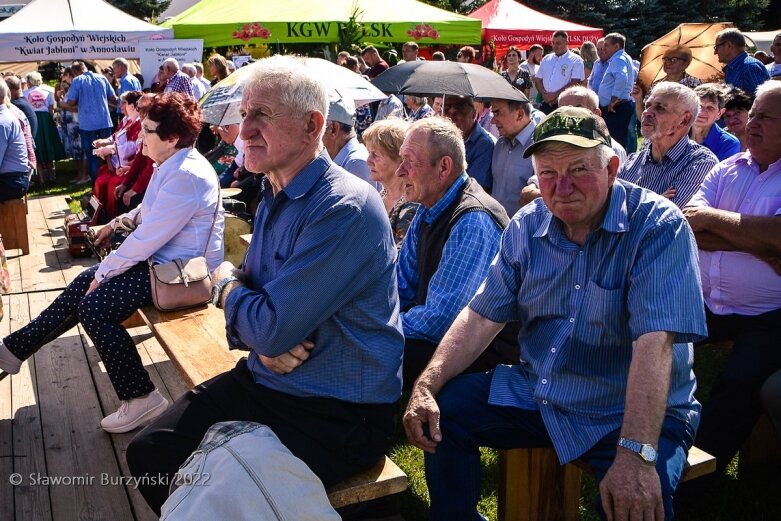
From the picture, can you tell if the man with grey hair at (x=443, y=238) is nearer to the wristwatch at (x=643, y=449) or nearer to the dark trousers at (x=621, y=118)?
the wristwatch at (x=643, y=449)

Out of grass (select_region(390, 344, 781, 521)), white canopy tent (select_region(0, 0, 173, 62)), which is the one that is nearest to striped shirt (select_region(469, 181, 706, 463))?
grass (select_region(390, 344, 781, 521))

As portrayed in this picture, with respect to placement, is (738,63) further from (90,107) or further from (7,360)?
(90,107)

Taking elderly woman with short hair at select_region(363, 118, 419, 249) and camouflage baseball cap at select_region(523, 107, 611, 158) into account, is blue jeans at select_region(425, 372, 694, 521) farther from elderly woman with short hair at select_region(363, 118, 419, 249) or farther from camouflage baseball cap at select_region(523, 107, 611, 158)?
elderly woman with short hair at select_region(363, 118, 419, 249)

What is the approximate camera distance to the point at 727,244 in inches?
129

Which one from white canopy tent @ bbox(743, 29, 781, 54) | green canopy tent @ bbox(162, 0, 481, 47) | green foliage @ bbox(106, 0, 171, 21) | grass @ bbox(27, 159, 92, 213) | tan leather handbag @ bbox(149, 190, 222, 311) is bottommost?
green foliage @ bbox(106, 0, 171, 21)

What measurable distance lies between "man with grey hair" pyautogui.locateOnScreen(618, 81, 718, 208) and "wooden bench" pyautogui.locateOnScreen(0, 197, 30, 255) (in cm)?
592

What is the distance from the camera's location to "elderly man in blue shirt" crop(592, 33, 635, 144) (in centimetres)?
1142

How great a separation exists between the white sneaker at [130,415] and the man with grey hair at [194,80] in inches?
335

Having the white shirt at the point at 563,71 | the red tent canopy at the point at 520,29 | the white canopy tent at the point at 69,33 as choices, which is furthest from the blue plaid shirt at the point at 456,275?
the red tent canopy at the point at 520,29

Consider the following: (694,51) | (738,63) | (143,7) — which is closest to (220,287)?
(738,63)

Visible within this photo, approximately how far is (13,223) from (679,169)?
622 cm

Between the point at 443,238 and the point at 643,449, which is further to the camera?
the point at 443,238

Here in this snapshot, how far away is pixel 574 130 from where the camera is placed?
2.38 metres

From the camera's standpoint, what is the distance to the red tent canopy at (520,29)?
18172 mm
